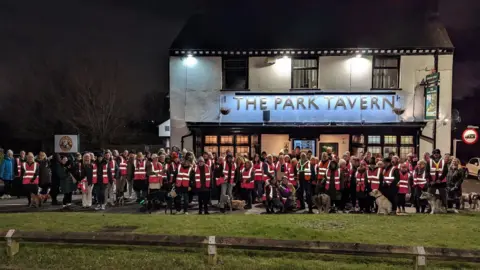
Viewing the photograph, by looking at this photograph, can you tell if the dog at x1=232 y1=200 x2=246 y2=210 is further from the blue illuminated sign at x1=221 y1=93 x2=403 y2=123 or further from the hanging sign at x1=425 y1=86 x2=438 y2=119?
the hanging sign at x1=425 y1=86 x2=438 y2=119

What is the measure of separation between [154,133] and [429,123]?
38.9 metres

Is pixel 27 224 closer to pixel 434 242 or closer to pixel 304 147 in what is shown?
pixel 434 242

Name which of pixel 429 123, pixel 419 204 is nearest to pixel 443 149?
pixel 429 123

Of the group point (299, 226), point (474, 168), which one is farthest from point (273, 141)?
point (474, 168)

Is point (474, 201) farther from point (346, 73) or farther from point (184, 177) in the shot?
point (184, 177)

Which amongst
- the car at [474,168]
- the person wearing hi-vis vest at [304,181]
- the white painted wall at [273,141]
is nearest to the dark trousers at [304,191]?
the person wearing hi-vis vest at [304,181]

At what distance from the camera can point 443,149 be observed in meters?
18.8

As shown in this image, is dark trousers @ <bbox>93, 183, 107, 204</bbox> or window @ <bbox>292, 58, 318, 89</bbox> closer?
dark trousers @ <bbox>93, 183, 107, 204</bbox>

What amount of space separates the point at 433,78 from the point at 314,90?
5.36 m

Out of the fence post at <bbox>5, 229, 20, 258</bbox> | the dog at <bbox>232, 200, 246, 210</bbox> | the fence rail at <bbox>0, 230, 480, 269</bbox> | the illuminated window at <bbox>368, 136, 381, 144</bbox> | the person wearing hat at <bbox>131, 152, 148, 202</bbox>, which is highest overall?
the illuminated window at <bbox>368, 136, 381, 144</bbox>

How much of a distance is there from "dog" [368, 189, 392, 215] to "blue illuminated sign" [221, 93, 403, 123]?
27.0 feet

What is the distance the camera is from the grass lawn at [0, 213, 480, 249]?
8453mm

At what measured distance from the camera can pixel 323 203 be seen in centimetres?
1188

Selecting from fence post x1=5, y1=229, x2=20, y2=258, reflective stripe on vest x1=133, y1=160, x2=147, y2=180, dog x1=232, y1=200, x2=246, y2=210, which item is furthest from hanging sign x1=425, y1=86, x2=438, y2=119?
fence post x1=5, y1=229, x2=20, y2=258
